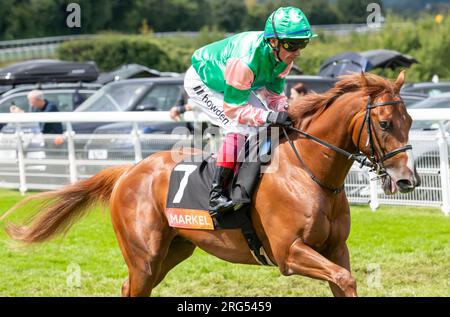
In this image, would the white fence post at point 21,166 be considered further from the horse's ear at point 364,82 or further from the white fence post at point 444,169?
the horse's ear at point 364,82

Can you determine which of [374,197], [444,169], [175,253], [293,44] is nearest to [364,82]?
[293,44]

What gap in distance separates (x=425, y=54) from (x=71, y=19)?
21.9 m

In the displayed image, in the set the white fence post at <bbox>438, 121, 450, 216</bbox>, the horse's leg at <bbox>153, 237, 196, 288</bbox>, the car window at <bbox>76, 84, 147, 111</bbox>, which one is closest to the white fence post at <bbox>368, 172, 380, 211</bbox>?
the white fence post at <bbox>438, 121, 450, 216</bbox>

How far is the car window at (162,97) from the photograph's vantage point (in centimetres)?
1265

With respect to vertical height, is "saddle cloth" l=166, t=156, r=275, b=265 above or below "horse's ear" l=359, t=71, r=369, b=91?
below

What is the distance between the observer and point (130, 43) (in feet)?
108

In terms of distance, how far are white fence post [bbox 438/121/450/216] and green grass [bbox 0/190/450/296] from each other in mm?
130

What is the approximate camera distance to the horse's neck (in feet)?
16.0

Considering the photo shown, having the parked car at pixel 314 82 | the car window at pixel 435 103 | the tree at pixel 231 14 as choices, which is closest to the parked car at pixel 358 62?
the parked car at pixel 314 82

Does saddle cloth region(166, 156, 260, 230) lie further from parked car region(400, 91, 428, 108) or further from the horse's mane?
parked car region(400, 91, 428, 108)

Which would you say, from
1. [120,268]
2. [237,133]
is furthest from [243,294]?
[237,133]

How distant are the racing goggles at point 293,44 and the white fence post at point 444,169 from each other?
12.9 feet

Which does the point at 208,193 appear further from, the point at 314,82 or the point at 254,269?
the point at 314,82

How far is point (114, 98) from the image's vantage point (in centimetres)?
1264
